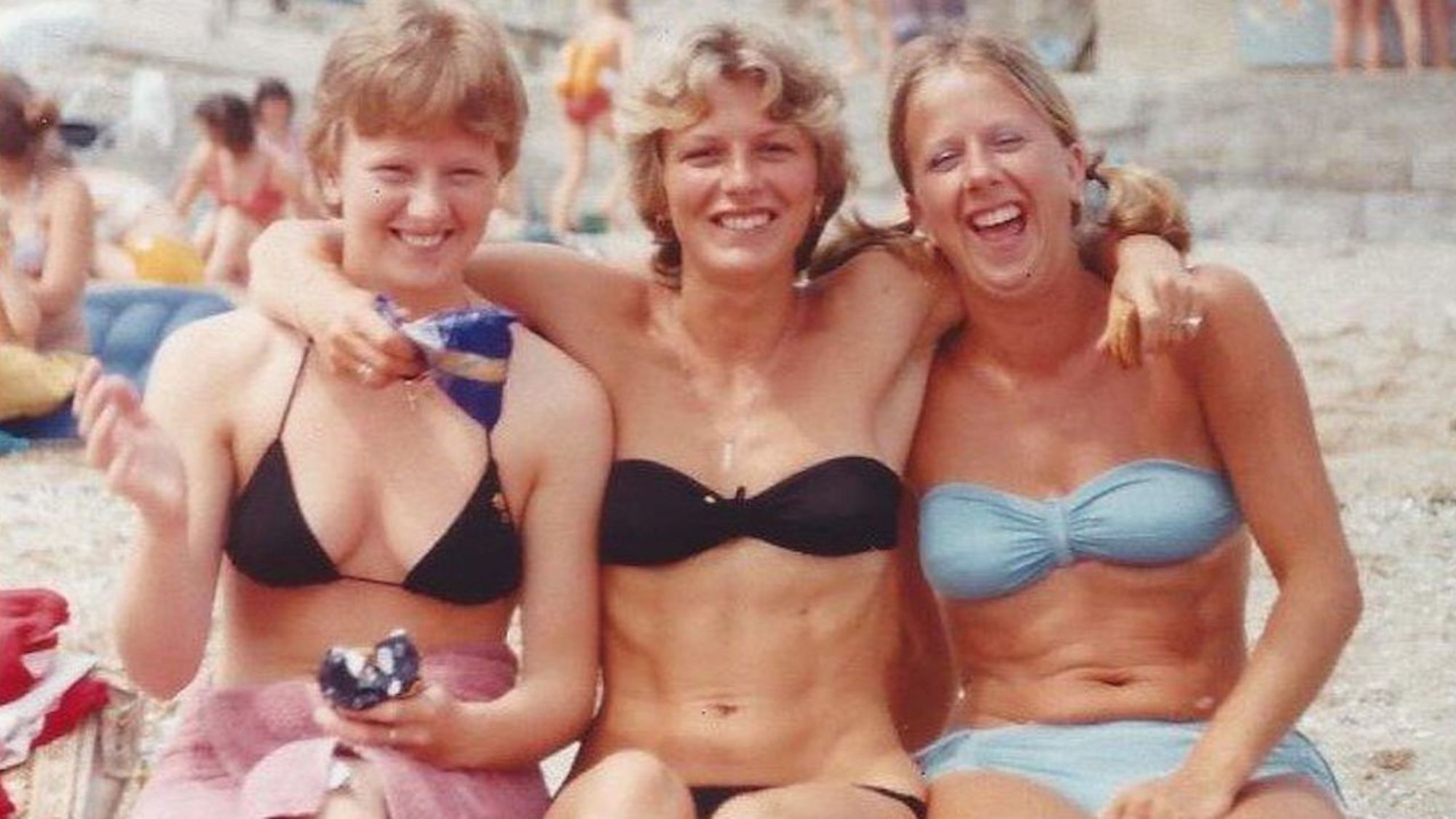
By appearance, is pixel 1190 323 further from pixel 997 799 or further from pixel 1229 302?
pixel 997 799

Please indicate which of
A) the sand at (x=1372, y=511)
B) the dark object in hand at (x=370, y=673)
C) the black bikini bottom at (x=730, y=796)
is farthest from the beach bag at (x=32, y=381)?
the dark object in hand at (x=370, y=673)

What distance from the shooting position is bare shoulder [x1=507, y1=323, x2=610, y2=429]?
3.52m

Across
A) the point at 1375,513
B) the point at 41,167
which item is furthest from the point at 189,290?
the point at 1375,513

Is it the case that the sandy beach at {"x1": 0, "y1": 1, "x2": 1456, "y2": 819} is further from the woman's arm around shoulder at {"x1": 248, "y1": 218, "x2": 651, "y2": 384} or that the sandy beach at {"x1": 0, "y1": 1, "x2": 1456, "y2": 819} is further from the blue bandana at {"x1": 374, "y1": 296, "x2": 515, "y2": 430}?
the blue bandana at {"x1": 374, "y1": 296, "x2": 515, "y2": 430}

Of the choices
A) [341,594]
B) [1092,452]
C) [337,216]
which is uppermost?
[337,216]

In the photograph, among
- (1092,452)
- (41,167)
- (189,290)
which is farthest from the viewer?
(189,290)

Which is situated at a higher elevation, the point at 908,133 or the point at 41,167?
the point at 908,133

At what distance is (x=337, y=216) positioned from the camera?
3.70 meters

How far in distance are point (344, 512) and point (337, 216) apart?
51 centimetres

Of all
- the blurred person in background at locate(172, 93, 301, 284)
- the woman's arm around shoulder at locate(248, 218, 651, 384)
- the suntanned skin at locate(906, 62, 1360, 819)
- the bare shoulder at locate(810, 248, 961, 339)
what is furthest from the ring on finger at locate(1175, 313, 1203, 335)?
the blurred person in background at locate(172, 93, 301, 284)

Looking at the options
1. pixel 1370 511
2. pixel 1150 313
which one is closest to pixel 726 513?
pixel 1150 313

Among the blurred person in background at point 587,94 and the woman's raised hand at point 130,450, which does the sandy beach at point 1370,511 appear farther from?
the blurred person in background at point 587,94

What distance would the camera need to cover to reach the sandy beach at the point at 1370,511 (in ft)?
18.3

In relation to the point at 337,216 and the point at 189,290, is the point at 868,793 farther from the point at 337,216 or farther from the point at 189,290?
the point at 189,290
